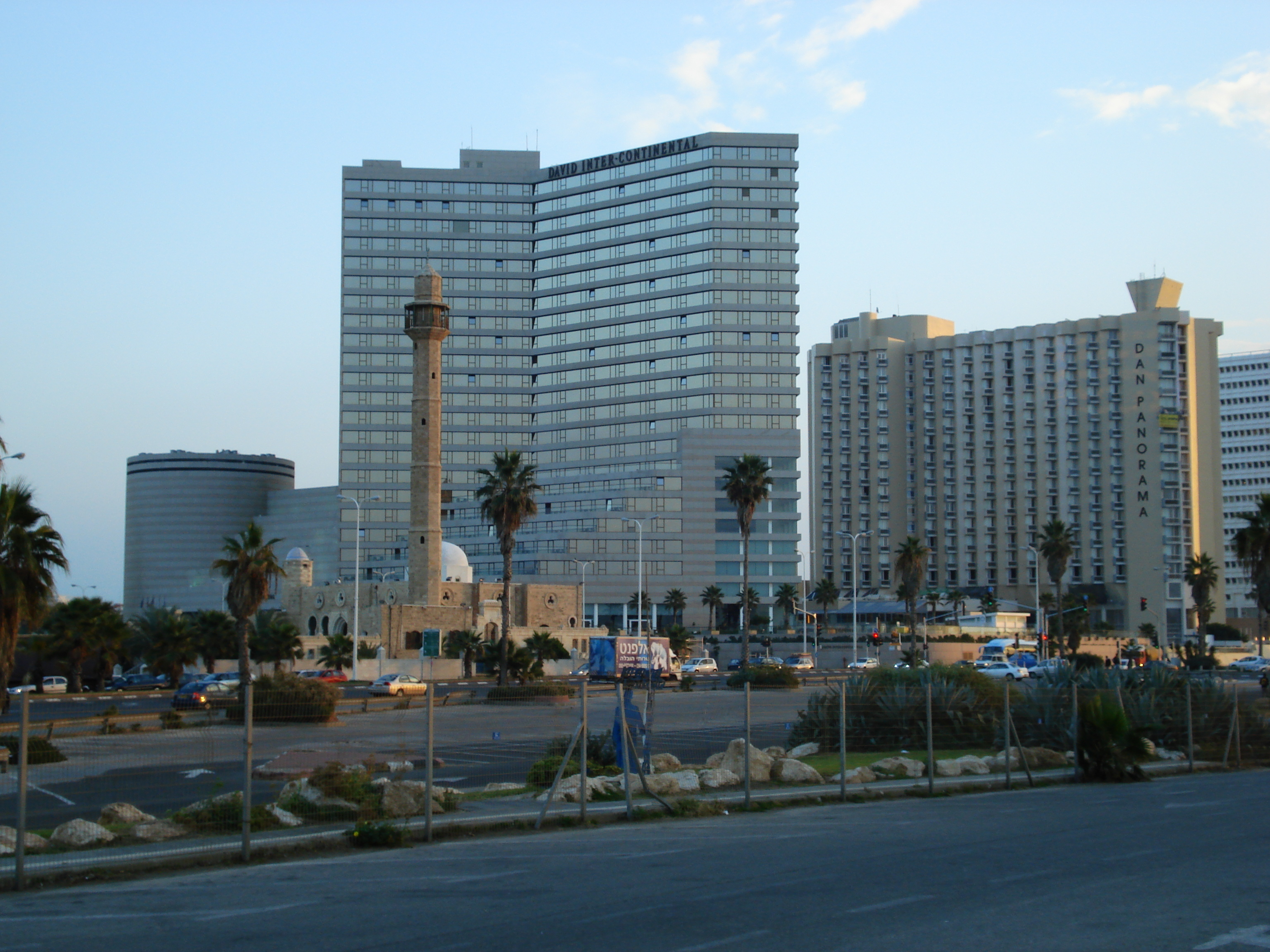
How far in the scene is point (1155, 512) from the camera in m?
147

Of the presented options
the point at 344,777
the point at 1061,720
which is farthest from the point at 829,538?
the point at 344,777

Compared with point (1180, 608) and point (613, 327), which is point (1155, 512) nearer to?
point (1180, 608)

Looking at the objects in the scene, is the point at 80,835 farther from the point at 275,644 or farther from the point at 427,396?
the point at 427,396

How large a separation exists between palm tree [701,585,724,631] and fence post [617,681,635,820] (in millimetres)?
121876

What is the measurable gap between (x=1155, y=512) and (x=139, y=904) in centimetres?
15085

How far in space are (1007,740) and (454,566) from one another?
90.2 meters

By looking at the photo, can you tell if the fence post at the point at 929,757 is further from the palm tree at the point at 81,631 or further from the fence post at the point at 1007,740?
the palm tree at the point at 81,631

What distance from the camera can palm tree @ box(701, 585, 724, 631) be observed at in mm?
140125

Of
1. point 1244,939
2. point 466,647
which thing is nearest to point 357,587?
point 466,647

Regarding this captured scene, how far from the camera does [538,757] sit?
22844 millimetres

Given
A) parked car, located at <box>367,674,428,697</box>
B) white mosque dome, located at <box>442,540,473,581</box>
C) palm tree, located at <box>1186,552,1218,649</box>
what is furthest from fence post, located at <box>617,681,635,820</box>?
palm tree, located at <box>1186,552,1218,649</box>

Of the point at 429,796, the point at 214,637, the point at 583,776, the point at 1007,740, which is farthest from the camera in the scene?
the point at 214,637

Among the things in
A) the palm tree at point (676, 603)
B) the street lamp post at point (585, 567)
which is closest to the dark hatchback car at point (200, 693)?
the street lamp post at point (585, 567)

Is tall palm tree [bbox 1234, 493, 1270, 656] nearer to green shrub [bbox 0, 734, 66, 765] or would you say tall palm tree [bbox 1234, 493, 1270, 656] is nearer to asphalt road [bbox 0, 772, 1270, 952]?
asphalt road [bbox 0, 772, 1270, 952]
